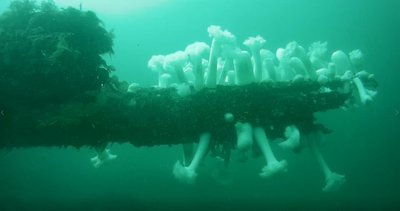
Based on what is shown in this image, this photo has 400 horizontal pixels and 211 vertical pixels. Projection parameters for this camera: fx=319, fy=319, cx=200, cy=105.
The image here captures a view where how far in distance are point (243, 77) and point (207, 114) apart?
955 millimetres

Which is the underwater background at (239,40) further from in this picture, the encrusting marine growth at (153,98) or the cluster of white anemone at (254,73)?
the cluster of white anemone at (254,73)

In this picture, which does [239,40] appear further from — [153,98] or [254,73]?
[153,98]

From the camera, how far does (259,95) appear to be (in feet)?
16.7

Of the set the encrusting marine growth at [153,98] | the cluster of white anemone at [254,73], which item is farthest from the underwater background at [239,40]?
the cluster of white anemone at [254,73]

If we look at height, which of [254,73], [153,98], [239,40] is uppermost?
[239,40]

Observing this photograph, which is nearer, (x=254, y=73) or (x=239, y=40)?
(x=254, y=73)

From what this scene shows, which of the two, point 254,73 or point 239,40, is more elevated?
point 239,40

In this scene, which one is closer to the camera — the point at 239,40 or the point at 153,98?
the point at 153,98

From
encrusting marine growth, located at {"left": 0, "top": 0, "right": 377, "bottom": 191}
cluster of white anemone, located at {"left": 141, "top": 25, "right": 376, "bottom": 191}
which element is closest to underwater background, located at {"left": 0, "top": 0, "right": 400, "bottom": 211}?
encrusting marine growth, located at {"left": 0, "top": 0, "right": 377, "bottom": 191}

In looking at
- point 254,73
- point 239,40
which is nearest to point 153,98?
point 254,73

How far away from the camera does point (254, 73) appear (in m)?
6.02

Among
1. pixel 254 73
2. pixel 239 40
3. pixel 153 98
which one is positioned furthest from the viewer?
pixel 239 40

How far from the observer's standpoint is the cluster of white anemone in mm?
5105

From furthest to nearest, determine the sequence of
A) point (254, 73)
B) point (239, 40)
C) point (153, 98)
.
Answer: point (239, 40)
point (254, 73)
point (153, 98)
